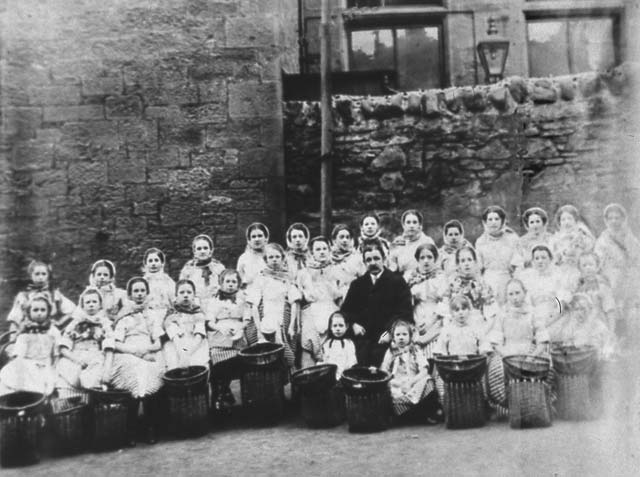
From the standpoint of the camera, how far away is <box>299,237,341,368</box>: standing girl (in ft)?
17.2

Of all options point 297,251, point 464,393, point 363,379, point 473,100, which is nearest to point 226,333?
point 297,251

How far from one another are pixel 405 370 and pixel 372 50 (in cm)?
527

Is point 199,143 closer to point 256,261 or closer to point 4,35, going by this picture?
point 256,261

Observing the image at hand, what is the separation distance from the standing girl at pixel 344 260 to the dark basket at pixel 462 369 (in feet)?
3.77

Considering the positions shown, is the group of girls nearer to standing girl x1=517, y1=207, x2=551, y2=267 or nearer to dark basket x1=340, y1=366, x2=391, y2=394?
standing girl x1=517, y1=207, x2=551, y2=267

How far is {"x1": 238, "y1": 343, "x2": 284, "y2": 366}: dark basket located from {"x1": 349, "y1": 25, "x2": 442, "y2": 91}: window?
4884 mm

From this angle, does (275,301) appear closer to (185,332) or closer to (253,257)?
(253,257)

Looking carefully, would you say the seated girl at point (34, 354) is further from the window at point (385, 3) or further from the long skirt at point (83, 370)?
the window at point (385, 3)

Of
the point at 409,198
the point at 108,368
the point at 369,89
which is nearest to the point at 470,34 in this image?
the point at 369,89

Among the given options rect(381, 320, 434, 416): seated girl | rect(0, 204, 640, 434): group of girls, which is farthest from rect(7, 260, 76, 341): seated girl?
rect(381, 320, 434, 416): seated girl

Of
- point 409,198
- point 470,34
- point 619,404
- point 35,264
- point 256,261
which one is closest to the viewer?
point 619,404

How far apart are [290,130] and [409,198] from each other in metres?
1.36

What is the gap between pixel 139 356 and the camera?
193 inches

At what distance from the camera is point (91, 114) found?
263 inches
